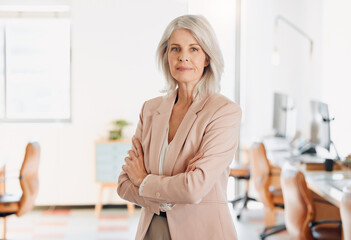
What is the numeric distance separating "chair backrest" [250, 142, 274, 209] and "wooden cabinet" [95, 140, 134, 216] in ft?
4.82

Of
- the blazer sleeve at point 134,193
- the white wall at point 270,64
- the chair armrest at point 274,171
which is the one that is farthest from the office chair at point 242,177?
the blazer sleeve at point 134,193

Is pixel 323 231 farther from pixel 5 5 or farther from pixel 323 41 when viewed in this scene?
pixel 5 5

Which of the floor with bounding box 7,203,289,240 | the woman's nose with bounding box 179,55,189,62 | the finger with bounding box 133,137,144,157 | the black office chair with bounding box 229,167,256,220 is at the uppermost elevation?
the woman's nose with bounding box 179,55,189,62

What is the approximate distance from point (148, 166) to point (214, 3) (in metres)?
1.76

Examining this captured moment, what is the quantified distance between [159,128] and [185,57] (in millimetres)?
270

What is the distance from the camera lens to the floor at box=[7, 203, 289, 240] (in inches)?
199

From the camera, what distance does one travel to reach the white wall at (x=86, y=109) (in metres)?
5.44

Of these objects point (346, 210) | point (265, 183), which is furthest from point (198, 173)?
point (265, 183)

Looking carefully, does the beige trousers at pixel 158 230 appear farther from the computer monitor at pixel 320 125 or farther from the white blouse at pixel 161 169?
the computer monitor at pixel 320 125

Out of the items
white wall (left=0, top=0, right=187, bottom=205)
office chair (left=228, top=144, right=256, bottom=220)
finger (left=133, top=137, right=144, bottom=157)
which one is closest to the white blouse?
finger (left=133, top=137, right=144, bottom=157)

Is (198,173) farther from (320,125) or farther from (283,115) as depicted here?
(283,115)

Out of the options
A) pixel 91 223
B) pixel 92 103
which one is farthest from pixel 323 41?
pixel 91 223

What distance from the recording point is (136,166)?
1.84m

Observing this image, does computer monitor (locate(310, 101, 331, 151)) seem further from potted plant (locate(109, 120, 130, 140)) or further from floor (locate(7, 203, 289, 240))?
potted plant (locate(109, 120, 130, 140))
